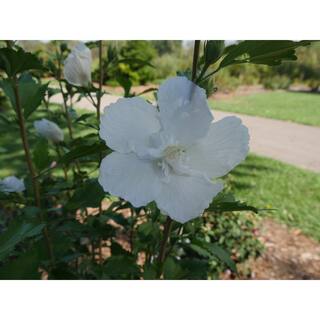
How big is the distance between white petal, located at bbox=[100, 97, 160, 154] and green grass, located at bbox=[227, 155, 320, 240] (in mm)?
2484

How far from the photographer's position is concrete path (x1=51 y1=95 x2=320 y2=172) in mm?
4859

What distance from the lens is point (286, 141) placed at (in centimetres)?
573

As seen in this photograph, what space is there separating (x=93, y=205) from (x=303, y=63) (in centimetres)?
1203

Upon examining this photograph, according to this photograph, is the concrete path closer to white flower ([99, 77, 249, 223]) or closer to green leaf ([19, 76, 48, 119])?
green leaf ([19, 76, 48, 119])

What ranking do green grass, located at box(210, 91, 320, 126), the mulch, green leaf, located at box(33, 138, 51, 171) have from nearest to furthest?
1. green leaf, located at box(33, 138, 51, 171)
2. the mulch
3. green grass, located at box(210, 91, 320, 126)

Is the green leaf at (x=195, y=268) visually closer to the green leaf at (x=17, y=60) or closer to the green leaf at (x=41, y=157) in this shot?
the green leaf at (x=41, y=157)

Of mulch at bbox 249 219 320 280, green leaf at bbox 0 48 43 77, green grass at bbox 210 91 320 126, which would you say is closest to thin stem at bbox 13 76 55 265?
green leaf at bbox 0 48 43 77

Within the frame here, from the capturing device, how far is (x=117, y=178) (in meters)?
0.56

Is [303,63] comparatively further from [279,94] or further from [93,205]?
[93,205]

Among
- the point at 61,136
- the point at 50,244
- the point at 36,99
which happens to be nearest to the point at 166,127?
the point at 36,99

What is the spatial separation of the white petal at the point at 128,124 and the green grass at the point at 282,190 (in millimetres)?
2484

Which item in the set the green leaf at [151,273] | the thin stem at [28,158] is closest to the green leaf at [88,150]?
the thin stem at [28,158]

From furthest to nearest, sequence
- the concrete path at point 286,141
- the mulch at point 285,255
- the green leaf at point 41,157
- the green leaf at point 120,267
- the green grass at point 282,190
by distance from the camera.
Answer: the concrete path at point 286,141 → the green grass at point 282,190 → the mulch at point 285,255 → the green leaf at point 41,157 → the green leaf at point 120,267

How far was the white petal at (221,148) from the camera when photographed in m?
0.58
